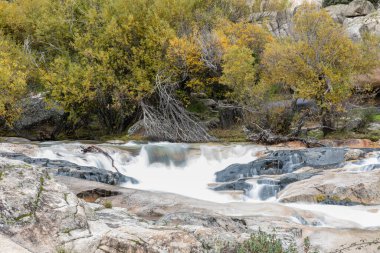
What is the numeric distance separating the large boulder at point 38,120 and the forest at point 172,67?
22.3 inches

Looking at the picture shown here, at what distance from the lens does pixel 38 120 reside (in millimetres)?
24969

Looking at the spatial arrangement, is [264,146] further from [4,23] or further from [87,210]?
[4,23]

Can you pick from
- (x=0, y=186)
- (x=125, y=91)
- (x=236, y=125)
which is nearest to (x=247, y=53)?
(x=236, y=125)

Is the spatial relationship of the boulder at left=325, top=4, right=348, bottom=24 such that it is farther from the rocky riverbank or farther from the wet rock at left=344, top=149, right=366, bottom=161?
the rocky riverbank

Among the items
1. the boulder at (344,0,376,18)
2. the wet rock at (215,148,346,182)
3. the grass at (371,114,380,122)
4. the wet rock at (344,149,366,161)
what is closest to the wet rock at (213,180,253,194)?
the wet rock at (215,148,346,182)

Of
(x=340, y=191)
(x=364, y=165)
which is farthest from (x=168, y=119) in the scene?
(x=340, y=191)

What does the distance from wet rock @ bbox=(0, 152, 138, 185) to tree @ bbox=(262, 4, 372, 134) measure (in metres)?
11.1

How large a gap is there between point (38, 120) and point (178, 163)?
11414 mm

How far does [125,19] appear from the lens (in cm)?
2486

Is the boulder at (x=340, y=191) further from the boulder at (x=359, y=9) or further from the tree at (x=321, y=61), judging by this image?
the boulder at (x=359, y=9)

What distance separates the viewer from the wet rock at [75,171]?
13.9 m

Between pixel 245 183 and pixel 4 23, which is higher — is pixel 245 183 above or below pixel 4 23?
below

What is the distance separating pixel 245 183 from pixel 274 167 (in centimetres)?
250

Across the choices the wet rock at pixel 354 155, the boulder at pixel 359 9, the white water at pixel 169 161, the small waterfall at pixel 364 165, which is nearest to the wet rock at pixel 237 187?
the white water at pixel 169 161
